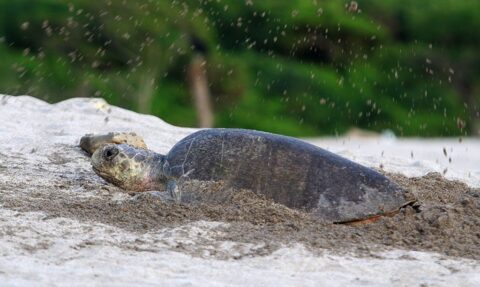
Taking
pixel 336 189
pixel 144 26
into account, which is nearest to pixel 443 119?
pixel 144 26

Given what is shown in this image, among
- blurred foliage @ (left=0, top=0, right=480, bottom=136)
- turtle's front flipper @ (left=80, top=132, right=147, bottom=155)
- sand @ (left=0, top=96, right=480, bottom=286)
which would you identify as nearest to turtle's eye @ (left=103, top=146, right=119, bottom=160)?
sand @ (left=0, top=96, right=480, bottom=286)

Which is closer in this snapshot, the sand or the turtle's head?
the sand

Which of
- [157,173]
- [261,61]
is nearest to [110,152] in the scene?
[157,173]

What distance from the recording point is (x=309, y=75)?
1511cm

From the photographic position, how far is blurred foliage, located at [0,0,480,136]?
46.8 feet

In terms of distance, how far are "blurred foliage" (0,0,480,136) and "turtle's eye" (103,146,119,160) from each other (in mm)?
8733

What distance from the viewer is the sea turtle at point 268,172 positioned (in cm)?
410

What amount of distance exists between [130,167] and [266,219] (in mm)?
766

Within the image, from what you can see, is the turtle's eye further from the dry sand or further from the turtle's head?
the dry sand

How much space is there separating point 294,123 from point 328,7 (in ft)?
8.85

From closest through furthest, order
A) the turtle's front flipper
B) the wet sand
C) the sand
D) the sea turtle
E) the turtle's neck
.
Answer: the sand, the wet sand, the sea turtle, the turtle's neck, the turtle's front flipper

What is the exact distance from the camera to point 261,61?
15414 mm

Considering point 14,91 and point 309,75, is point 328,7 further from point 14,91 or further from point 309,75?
point 14,91

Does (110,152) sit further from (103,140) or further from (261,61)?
(261,61)
